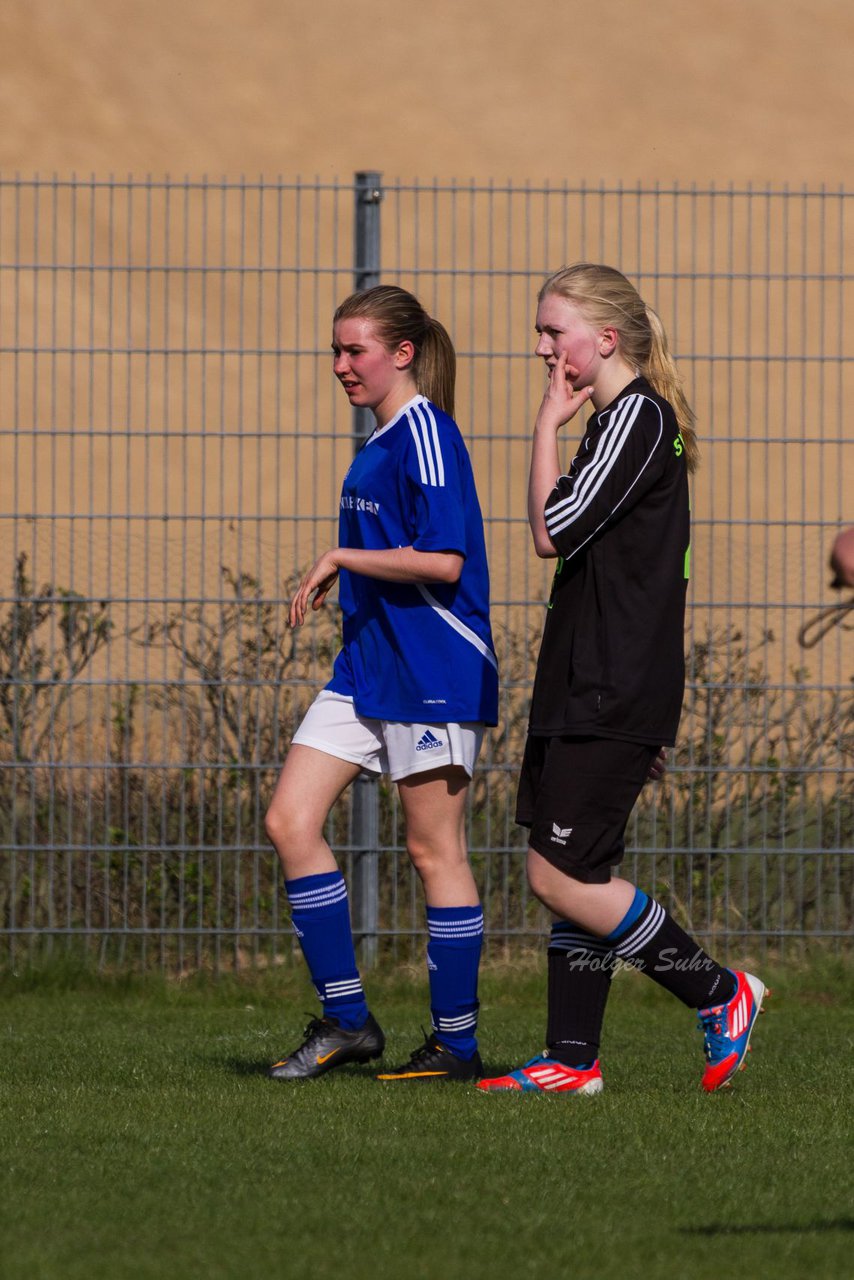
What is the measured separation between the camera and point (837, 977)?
7.07m

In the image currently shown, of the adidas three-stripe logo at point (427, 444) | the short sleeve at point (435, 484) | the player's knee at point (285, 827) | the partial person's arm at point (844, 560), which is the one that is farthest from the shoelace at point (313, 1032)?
the partial person's arm at point (844, 560)

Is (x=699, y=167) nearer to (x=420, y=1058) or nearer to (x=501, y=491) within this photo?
(x=501, y=491)

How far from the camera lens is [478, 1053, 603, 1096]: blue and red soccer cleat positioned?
4.70 metres

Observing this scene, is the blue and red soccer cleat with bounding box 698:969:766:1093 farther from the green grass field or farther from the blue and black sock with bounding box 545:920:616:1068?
the blue and black sock with bounding box 545:920:616:1068

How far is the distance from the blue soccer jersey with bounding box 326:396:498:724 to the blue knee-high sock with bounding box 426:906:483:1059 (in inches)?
19.7

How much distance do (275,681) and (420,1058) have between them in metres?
2.31

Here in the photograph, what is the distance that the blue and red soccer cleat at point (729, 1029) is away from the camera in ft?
15.5

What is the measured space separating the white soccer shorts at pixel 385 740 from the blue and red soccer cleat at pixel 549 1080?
2.36ft

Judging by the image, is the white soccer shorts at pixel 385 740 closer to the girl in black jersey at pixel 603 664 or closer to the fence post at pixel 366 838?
the girl in black jersey at pixel 603 664

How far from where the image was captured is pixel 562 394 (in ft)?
15.5

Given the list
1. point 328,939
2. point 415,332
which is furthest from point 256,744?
point 415,332

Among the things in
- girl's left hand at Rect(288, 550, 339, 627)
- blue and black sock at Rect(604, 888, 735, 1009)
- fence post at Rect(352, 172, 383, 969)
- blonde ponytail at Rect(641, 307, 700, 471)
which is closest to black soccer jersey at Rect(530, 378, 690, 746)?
blonde ponytail at Rect(641, 307, 700, 471)

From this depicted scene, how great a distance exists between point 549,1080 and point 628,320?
1.77m

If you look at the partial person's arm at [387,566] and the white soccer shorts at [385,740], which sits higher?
the partial person's arm at [387,566]
